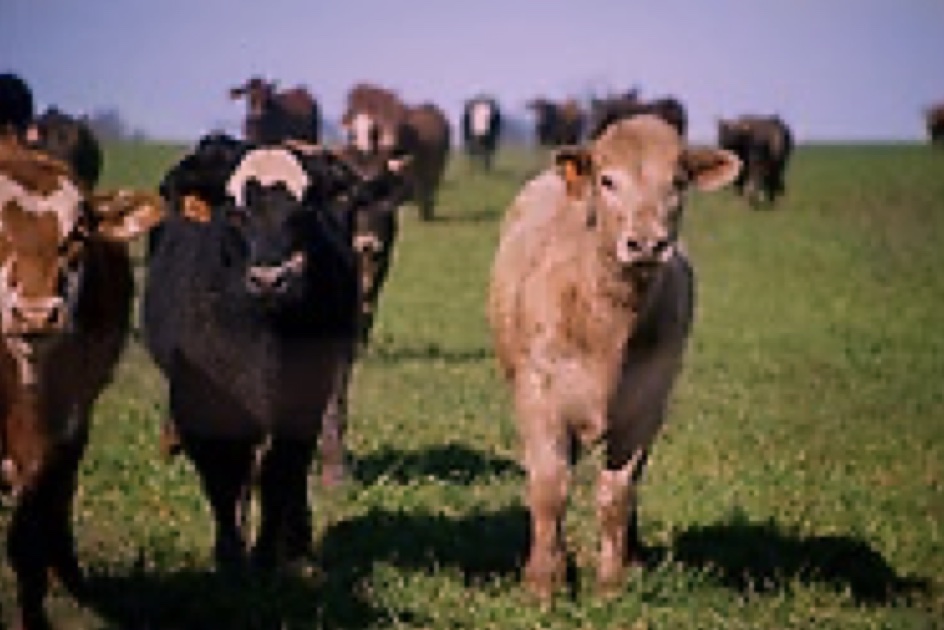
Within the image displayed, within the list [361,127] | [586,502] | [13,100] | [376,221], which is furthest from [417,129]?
[586,502]

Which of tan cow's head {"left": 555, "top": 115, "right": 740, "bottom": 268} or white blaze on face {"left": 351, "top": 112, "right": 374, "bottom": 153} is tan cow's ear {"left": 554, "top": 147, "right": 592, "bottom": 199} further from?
white blaze on face {"left": 351, "top": 112, "right": 374, "bottom": 153}

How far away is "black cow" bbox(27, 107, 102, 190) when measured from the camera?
2183 centimetres

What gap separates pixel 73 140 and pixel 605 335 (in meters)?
17.0

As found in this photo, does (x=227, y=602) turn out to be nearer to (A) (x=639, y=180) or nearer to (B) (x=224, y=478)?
(B) (x=224, y=478)

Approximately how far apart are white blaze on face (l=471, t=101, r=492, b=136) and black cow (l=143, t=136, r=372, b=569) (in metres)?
44.0

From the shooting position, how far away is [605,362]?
7.18 meters

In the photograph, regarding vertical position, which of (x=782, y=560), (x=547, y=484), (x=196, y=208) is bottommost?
(x=782, y=560)

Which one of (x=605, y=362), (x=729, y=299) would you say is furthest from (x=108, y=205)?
(x=729, y=299)

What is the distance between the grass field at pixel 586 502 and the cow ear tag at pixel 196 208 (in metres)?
1.70

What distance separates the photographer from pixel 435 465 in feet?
33.1

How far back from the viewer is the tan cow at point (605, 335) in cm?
694

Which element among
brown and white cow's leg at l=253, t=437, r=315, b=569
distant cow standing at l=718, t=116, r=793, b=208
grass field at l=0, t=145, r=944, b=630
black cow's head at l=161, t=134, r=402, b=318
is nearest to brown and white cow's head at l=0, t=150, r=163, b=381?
black cow's head at l=161, t=134, r=402, b=318

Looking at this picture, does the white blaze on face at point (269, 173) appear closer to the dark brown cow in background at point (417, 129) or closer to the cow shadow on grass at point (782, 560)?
the cow shadow on grass at point (782, 560)

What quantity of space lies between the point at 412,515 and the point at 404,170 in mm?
3177
